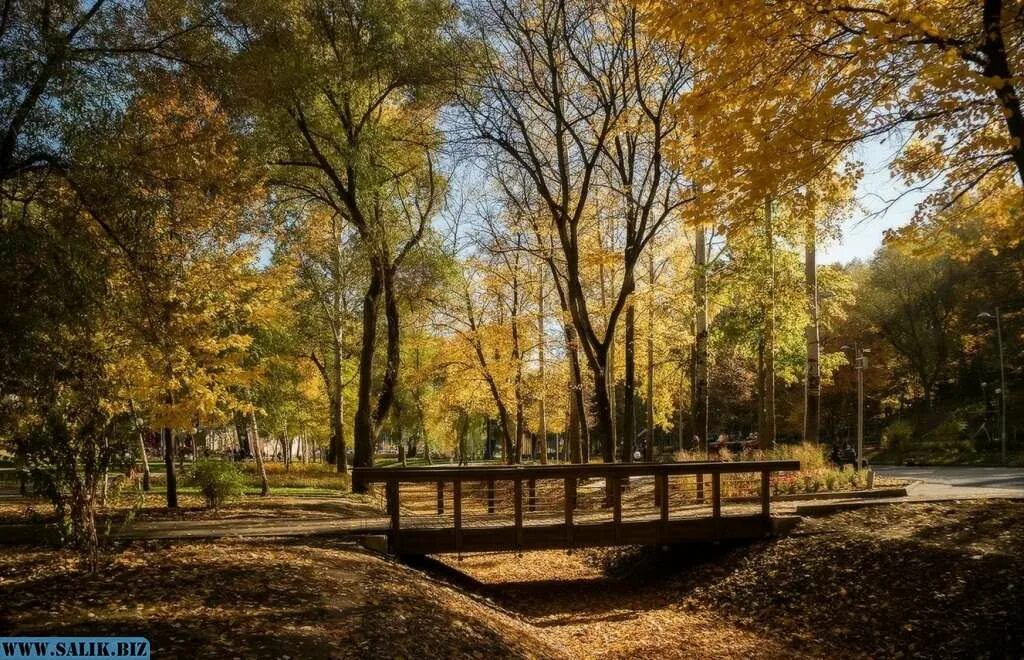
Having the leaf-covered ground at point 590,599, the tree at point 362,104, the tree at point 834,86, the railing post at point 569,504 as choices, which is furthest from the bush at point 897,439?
the tree at point 834,86

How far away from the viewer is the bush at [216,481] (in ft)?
39.5

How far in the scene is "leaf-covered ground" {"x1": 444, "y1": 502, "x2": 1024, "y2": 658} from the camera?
6.80 metres

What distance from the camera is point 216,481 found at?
1203 cm

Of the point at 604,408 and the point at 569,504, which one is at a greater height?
the point at 604,408

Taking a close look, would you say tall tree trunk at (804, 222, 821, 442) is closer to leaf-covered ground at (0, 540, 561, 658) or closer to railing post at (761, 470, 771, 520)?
railing post at (761, 470, 771, 520)

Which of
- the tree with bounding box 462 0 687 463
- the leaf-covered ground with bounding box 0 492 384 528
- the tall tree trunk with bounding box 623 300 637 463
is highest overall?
the tree with bounding box 462 0 687 463

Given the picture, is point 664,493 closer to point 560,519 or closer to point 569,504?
point 569,504

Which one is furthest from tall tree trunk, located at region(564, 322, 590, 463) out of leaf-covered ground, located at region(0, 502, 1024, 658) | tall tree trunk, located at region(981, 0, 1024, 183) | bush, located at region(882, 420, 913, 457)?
bush, located at region(882, 420, 913, 457)

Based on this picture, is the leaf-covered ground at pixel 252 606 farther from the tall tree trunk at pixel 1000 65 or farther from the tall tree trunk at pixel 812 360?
the tall tree trunk at pixel 812 360

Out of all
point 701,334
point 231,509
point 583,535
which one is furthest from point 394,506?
point 701,334

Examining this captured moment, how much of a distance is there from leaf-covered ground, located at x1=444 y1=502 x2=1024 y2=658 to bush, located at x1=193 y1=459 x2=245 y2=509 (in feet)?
16.6

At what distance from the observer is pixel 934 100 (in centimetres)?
616

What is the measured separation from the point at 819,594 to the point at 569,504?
3448 millimetres

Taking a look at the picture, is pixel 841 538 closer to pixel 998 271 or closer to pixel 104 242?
pixel 104 242
